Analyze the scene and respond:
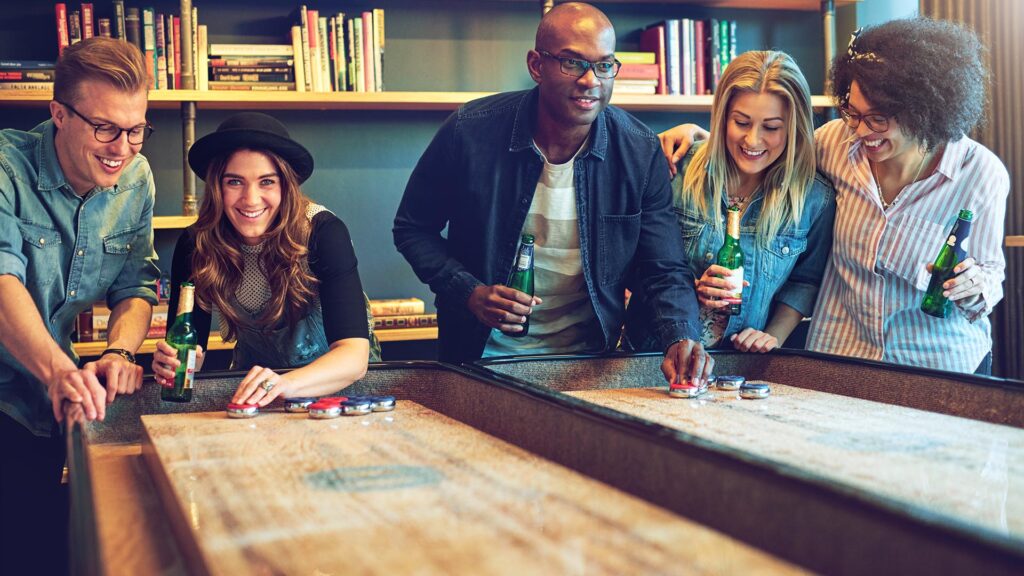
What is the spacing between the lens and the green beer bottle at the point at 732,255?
7.30ft

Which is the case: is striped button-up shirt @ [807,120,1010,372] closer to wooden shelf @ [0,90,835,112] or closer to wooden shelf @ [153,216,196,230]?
wooden shelf @ [0,90,835,112]

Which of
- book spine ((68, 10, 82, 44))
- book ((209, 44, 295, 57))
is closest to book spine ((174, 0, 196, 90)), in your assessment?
book ((209, 44, 295, 57))

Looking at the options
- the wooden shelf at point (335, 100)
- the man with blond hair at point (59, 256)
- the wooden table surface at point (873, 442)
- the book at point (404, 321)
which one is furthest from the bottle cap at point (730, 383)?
the wooden shelf at point (335, 100)

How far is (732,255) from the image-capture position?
2387 mm

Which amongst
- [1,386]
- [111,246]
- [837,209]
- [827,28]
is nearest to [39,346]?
[1,386]

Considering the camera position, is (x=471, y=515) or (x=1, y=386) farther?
(x=1, y=386)

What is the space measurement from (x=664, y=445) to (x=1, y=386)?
5.00ft

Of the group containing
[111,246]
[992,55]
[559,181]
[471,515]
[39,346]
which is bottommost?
[471,515]

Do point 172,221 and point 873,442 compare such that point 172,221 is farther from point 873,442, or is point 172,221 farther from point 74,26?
point 873,442

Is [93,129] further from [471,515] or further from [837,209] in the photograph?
[837,209]

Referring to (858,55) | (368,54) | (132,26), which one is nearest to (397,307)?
(368,54)

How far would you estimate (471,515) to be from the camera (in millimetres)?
1035

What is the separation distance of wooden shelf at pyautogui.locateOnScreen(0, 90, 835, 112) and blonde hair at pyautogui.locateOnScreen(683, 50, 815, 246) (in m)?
1.53

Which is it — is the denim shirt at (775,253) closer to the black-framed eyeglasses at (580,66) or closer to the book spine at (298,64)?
the black-framed eyeglasses at (580,66)
